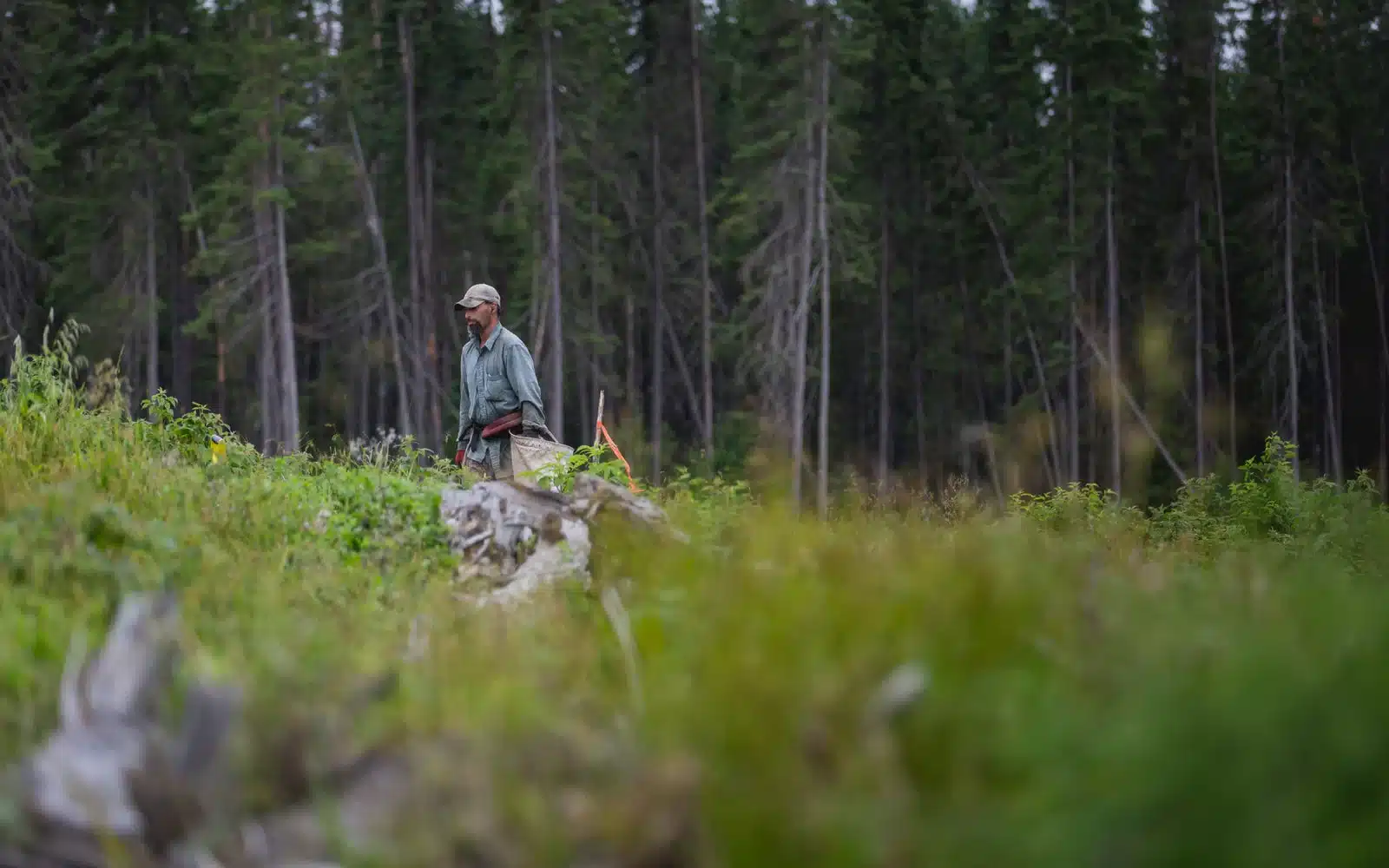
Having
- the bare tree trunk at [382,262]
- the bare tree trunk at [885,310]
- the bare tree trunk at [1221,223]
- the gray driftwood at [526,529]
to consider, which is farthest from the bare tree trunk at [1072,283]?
the gray driftwood at [526,529]

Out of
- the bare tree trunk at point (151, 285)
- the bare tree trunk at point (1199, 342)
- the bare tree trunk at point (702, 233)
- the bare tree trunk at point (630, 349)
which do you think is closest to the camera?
the bare tree trunk at point (151, 285)

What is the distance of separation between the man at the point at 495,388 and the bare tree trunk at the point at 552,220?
20.0 meters

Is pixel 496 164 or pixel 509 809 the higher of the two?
pixel 496 164

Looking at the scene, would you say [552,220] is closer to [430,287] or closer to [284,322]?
[284,322]

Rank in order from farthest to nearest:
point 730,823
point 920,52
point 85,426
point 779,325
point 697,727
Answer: point 920,52
point 779,325
point 85,426
point 697,727
point 730,823

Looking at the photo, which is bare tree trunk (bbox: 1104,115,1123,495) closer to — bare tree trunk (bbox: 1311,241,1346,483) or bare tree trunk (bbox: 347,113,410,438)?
bare tree trunk (bbox: 1311,241,1346,483)

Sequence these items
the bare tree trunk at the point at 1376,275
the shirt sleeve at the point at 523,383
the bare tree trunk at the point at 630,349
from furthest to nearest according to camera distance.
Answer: the bare tree trunk at the point at 630,349, the bare tree trunk at the point at 1376,275, the shirt sleeve at the point at 523,383

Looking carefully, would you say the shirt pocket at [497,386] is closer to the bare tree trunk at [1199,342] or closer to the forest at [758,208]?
the forest at [758,208]

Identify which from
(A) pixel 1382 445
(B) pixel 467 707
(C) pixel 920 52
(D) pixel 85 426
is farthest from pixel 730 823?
(A) pixel 1382 445

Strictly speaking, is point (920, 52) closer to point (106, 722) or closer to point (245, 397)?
point (245, 397)

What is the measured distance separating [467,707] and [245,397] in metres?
42.5

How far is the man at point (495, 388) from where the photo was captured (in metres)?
8.62

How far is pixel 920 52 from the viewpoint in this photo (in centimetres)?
3644

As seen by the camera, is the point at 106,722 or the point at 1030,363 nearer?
A: the point at 106,722
